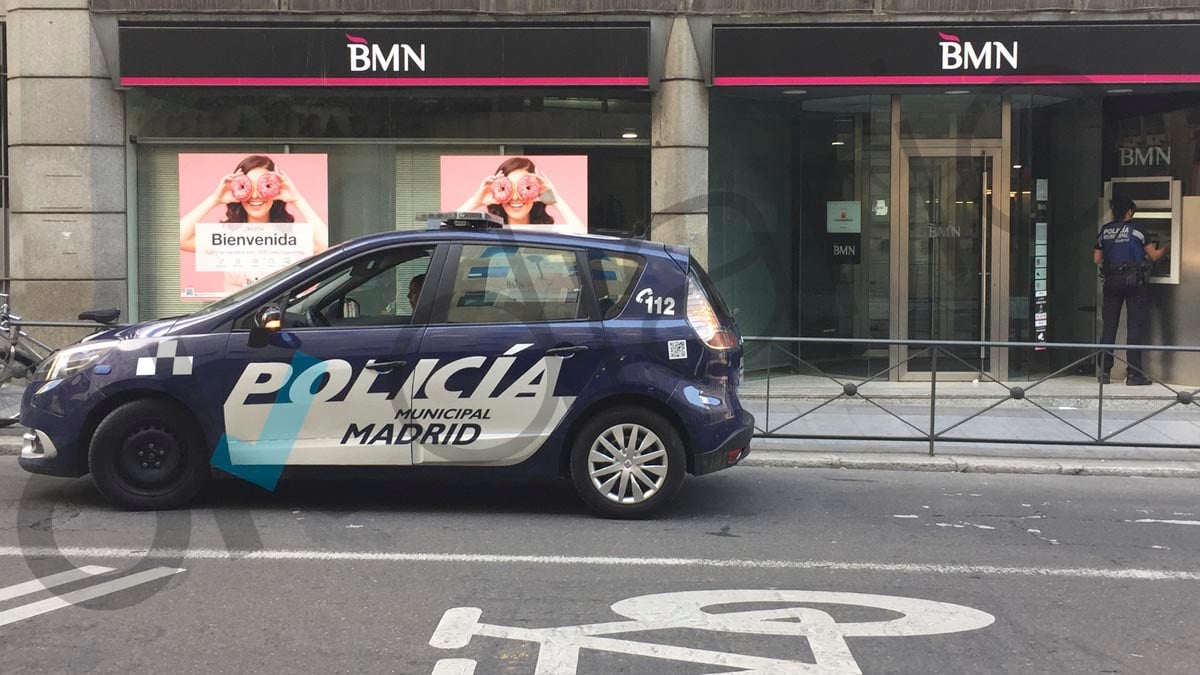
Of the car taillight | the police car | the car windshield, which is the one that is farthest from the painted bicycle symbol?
the car windshield

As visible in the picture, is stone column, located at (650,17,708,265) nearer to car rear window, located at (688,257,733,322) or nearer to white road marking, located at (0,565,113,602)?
car rear window, located at (688,257,733,322)

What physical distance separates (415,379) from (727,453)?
202 centimetres

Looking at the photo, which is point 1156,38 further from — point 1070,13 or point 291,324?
point 291,324

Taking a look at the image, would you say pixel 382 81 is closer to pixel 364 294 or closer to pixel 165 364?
pixel 364 294

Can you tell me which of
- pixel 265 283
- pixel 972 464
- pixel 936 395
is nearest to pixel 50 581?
pixel 265 283

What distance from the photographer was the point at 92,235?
1287 centimetres

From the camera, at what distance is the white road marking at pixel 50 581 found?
545 cm

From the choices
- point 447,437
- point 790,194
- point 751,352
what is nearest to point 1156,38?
point 790,194

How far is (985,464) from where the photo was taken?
9.16 metres

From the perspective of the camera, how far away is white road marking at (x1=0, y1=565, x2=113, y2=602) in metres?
5.45

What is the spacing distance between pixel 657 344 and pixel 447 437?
4.66 feet

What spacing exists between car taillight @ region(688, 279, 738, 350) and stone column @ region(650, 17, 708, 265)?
18.3ft

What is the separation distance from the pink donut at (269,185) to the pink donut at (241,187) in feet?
0.38

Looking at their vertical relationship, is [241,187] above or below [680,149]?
below
